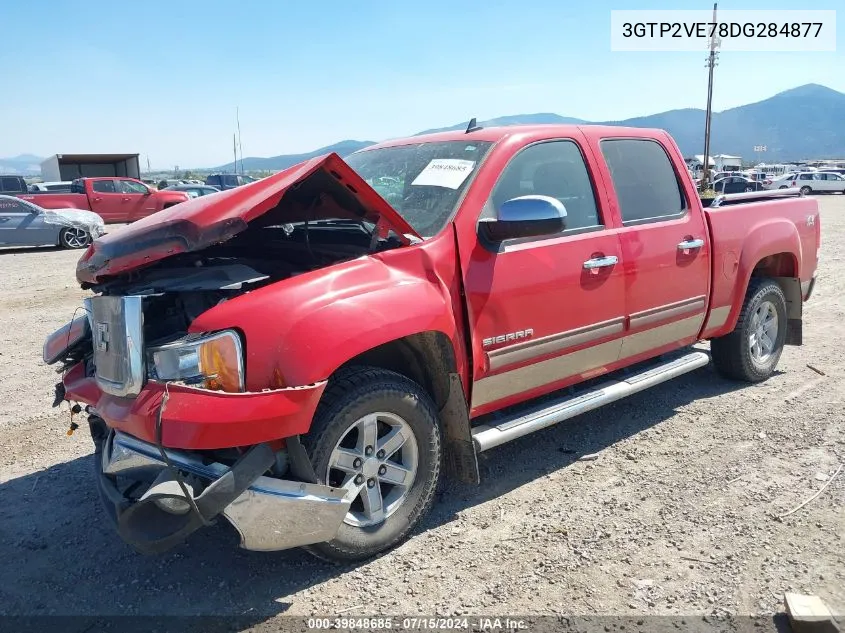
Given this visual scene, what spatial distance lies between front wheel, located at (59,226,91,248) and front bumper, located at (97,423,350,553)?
15.2 metres

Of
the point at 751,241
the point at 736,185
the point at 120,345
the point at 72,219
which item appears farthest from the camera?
the point at 736,185

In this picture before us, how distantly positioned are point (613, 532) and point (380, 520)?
114 cm

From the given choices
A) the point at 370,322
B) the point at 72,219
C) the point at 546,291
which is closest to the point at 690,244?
the point at 546,291

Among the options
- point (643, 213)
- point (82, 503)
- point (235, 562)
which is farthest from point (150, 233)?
point (643, 213)

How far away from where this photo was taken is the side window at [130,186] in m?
22.7

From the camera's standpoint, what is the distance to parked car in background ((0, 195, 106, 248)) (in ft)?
50.7

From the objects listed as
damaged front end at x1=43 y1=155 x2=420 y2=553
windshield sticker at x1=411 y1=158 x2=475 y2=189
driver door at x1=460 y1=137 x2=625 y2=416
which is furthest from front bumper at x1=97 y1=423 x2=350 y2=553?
windshield sticker at x1=411 y1=158 x2=475 y2=189

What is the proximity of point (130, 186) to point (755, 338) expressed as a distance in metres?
21.9

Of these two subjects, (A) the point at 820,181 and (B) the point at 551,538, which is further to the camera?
(A) the point at 820,181

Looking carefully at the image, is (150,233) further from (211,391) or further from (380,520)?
(380,520)

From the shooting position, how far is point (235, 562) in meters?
3.13

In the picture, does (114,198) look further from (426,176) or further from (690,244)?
(690,244)

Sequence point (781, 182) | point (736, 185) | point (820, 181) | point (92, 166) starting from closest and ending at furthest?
point (92, 166), point (736, 185), point (781, 182), point (820, 181)

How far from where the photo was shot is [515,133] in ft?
12.6
